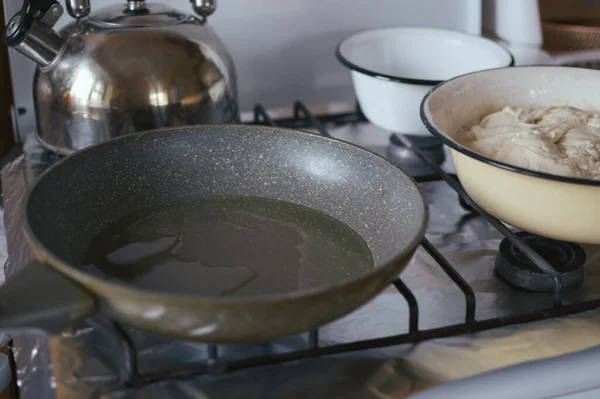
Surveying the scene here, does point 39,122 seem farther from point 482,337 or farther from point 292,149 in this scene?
point 482,337

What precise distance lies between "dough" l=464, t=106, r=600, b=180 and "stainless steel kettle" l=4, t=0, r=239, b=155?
28cm

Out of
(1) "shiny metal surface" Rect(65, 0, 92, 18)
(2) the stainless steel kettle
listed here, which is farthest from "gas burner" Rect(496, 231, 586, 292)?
(1) "shiny metal surface" Rect(65, 0, 92, 18)

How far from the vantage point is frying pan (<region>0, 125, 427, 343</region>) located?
1.44 ft


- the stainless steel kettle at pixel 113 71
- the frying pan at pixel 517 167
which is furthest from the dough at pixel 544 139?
the stainless steel kettle at pixel 113 71

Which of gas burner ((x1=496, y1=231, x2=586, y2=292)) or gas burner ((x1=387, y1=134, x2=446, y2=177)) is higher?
gas burner ((x1=387, y1=134, x2=446, y2=177))

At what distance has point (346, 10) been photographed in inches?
38.5

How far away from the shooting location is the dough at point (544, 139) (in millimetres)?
629

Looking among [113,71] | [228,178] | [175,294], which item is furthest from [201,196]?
[175,294]

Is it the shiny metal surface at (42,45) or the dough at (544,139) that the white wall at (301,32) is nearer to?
the shiny metal surface at (42,45)

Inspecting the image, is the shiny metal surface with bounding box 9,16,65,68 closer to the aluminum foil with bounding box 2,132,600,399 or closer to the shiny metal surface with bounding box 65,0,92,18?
the shiny metal surface with bounding box 65,0,92,18

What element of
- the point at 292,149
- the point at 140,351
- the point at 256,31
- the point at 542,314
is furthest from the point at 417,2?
the point at 140,351

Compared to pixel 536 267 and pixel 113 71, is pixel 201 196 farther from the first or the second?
pixel 536 267

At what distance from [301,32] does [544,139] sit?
0.41 meters

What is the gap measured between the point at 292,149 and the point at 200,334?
10.8 inches
